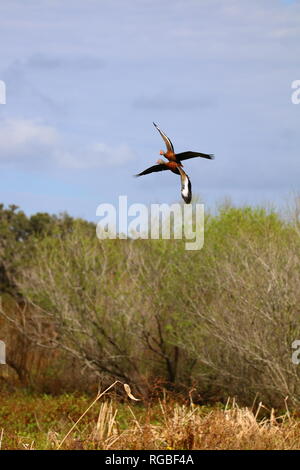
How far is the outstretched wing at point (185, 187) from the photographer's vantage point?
15.5ft

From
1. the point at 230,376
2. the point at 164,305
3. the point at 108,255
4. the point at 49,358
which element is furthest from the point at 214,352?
the point at 49,358

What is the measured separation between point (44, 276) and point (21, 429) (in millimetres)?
4620

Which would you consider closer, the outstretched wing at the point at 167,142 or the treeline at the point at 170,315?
A: the outstretched wing at the point at 167,142

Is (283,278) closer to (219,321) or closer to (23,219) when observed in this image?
(219,321)

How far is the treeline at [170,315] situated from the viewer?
13758mm

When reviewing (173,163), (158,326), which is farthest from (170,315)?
(173,163)

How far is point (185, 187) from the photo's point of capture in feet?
15.8

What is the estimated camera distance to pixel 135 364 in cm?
→ 1712

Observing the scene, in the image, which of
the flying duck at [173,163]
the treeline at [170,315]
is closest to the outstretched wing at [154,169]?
the flying duck at [173,163]

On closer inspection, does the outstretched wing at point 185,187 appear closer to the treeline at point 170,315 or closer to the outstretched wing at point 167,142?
the outstretched wing at point 167,142

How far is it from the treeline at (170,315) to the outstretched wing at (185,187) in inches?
339

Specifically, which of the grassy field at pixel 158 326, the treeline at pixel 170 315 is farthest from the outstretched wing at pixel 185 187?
the treeline at pixel 170 315

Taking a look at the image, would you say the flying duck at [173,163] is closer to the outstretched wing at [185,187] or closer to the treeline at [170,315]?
the outstretched wing at [185,187]

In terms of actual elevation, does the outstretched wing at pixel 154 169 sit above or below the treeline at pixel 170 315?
above
